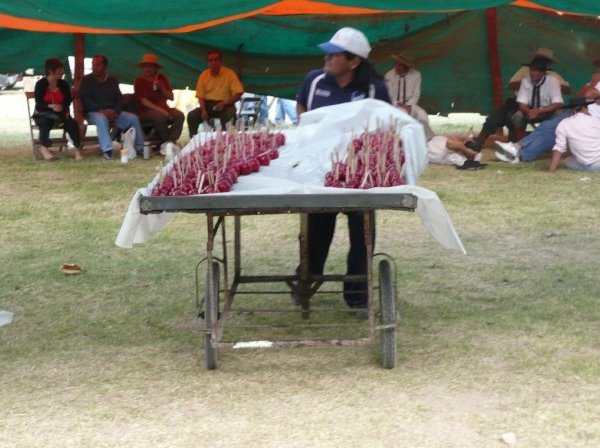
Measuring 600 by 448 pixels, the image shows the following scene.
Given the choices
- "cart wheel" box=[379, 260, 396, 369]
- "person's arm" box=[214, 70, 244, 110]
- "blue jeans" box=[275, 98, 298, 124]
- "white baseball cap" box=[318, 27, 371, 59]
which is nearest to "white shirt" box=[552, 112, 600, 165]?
"person's arm" box=[214, 70, 244, 110]

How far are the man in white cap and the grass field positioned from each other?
0.40 metres

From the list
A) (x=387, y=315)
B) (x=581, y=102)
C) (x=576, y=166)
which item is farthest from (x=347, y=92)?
(x=576, y=166)

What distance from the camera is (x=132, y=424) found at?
14.9 feet

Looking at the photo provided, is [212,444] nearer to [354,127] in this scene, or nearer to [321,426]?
[321,426]

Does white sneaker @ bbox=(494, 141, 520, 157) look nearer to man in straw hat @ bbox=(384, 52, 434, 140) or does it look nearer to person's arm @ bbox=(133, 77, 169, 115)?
man in straw hat @ bbox=(384, 52, 434, 140)

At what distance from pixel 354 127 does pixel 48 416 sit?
2.25 metres

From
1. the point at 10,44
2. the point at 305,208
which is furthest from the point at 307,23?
the point at 305,208

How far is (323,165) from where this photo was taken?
5484 mm

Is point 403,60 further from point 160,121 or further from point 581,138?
point 160,121

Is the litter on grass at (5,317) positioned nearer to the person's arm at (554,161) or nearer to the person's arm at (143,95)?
the person's arm at (554,161)

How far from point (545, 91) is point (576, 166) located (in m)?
1.57

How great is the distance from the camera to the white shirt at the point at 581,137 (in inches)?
510

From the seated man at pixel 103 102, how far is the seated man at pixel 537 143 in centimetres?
503

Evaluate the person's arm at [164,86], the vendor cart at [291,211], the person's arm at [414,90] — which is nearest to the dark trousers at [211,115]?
the person's arm at [164,86]
